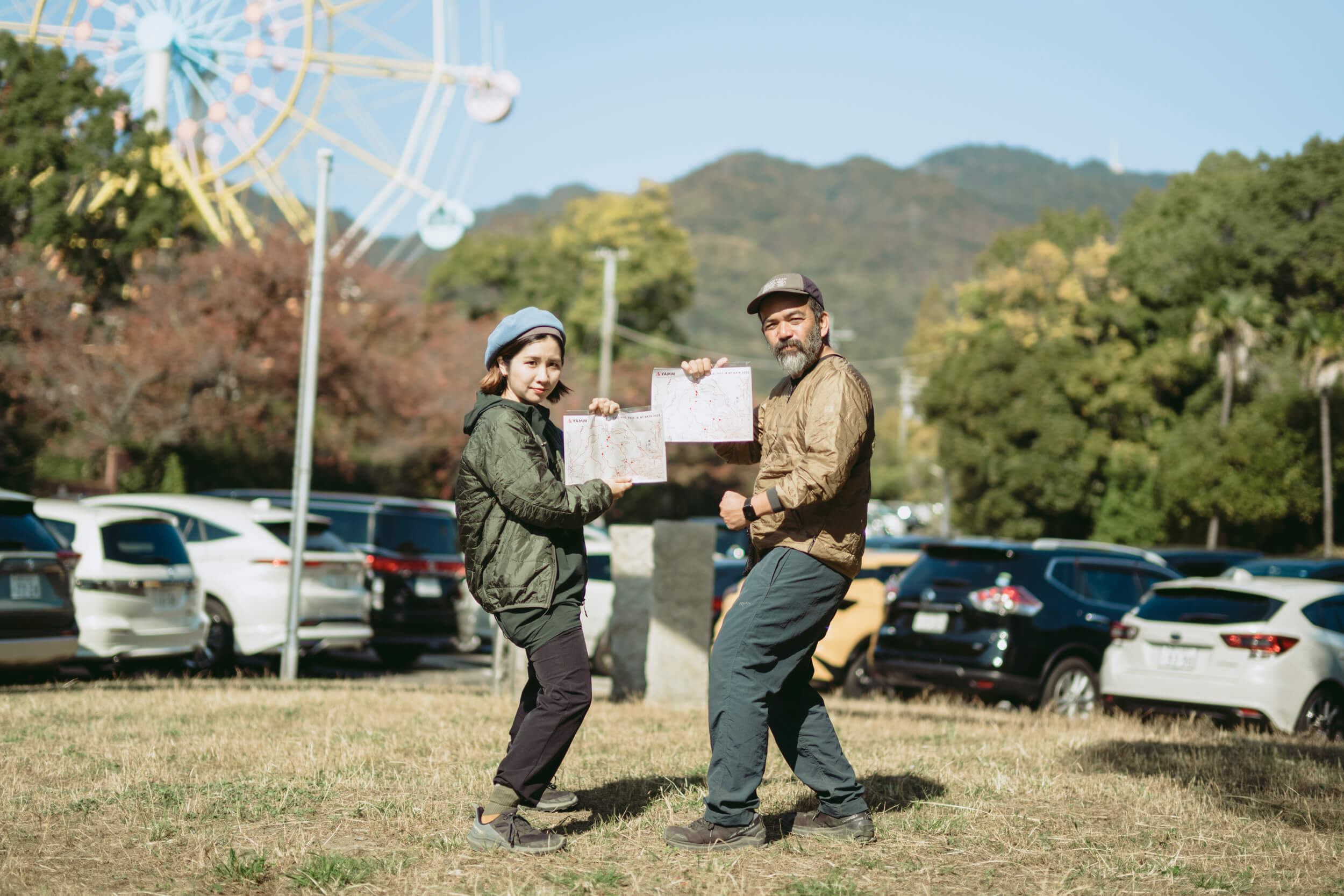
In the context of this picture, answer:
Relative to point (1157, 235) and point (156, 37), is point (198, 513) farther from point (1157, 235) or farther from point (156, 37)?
point (1157, 235)

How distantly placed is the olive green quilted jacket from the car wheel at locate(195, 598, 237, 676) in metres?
8.83

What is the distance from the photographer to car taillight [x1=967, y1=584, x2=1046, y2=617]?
10695 millimetres

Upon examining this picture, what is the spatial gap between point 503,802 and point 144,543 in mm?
7679

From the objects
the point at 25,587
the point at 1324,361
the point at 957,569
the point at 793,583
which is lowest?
the point at 25,587

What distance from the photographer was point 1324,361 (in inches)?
1570

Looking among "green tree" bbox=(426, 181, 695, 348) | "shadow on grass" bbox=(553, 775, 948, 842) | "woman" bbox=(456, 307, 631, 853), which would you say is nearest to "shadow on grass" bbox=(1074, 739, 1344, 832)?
"shadow on grass" bbox=(553, 775, 948, 842)

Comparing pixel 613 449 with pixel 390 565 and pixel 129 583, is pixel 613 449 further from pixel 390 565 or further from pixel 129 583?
pixel 390 565

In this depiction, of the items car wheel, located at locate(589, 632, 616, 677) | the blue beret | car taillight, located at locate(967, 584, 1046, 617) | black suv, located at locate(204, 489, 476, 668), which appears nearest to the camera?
the blue beret

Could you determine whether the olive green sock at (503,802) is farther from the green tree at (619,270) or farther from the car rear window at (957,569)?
the green tree at (619,270)

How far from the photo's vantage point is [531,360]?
15.7 ft

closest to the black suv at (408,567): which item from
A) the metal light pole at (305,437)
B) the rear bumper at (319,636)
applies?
the rear bumper at (319,636)

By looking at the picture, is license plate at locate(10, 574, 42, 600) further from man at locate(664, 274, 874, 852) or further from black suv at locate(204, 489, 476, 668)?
man at locate(664, 274, 874, 852)

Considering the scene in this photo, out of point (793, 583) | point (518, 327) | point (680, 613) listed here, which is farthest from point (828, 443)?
point (680, 613)

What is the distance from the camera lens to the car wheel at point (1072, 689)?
35.1 feet
